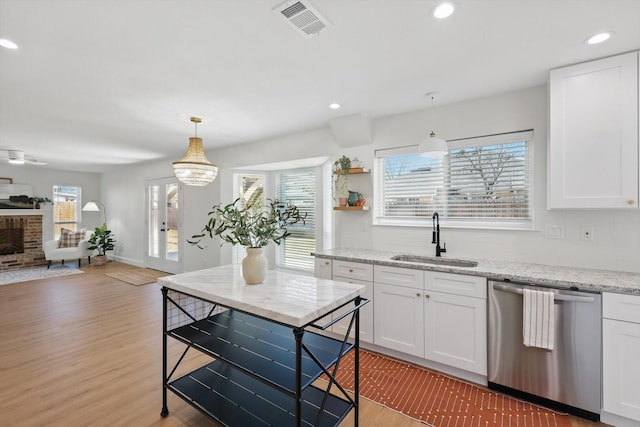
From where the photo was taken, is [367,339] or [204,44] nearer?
[204,44]

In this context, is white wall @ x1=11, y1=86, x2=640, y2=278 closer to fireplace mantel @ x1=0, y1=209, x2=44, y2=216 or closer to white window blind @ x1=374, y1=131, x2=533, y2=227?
white window blind @ x1=374, y1=131, x2=533, y2=227

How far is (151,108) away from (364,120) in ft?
7.62

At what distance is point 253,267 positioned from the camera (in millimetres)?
1831

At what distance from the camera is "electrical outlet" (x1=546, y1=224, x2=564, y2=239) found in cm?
249

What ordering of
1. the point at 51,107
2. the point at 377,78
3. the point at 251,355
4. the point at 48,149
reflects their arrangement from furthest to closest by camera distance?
1. the point at 48,149
2. the point at 51,107
3. the point at 377,78
4. the point at 251,355

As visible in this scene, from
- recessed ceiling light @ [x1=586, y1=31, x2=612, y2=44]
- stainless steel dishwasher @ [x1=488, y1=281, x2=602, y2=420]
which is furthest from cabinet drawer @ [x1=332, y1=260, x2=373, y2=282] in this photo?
recessed ceiling light @ [x1=586, y1=31, x2=612, y2=44]

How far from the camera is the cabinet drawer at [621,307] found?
1.80 metres

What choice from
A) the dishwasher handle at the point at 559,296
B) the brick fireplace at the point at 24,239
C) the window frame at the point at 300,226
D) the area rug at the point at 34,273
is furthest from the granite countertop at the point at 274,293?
the brick fireplace at the point at 24,239

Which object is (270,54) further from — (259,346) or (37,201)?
(37,201)

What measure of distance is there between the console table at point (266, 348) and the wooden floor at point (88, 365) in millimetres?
296

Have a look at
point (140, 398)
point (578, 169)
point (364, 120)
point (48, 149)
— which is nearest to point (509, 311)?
point (578, 169)

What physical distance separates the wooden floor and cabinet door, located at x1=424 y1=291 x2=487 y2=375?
66 cm

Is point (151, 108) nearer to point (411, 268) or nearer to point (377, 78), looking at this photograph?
point (377, 78)

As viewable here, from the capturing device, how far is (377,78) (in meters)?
2.46
